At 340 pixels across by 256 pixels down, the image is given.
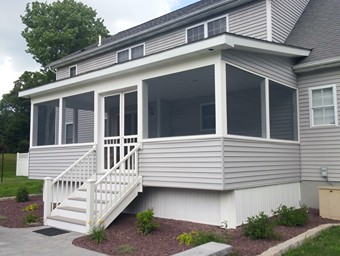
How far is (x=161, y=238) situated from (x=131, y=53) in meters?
9.50

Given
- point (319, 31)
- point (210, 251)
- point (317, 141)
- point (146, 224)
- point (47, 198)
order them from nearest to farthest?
1. point (210, 251)
2. point (146, 224)
3. point (47, 198)
4. point (317, 141)
5. point (319, 31)

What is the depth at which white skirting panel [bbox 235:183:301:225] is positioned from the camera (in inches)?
278

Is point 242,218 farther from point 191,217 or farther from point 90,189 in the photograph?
point 90,189

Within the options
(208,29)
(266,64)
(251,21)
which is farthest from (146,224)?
(208,29)

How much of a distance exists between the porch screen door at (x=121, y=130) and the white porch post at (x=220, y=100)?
2422 mm

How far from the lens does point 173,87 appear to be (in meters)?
10.2

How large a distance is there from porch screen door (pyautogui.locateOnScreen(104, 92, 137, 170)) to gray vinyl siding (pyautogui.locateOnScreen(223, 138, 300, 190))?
2.53m

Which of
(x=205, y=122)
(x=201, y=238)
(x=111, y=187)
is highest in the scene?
(x=205, y=122)

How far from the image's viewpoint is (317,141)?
9219 millimetres

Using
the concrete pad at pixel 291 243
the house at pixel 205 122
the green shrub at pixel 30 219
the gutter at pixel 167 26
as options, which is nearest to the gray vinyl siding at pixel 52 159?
the house at pixel 205 122

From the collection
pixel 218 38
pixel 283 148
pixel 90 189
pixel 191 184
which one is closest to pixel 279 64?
pixel 283 148

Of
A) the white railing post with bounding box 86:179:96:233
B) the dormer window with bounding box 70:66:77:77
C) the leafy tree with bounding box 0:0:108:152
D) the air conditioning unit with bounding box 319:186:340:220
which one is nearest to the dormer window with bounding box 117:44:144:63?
the dormer window with bounding box 70:66:77:77

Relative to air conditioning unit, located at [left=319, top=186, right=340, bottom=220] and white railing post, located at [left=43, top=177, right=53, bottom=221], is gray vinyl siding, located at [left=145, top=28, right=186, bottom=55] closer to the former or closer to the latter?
white railing post, located at [left=43, top=177, right=53, bottom=221]

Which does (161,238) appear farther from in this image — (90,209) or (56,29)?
(56,29)
